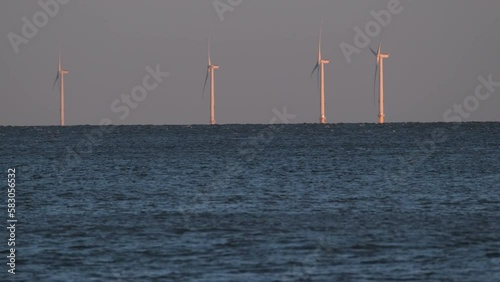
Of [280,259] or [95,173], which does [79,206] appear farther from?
[95,173]

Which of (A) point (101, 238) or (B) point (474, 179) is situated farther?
(B) point (474, 179)

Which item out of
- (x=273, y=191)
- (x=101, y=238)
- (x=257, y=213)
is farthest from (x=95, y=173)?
(x=101, y=238)

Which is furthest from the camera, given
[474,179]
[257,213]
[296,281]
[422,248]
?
[474,179]

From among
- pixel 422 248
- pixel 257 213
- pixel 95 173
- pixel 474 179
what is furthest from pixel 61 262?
pixel 95 173

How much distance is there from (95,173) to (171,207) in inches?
1364

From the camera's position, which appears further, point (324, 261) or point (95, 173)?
point (95, 173)

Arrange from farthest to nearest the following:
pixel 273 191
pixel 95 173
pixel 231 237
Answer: pixel 95 173 → pixel 273 191 → pixel 231 237

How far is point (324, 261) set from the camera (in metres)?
37.4

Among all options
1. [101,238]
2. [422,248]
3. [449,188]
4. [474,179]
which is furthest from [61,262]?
[474,179]

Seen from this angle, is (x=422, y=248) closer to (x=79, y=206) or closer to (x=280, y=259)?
(x=280, y=259)

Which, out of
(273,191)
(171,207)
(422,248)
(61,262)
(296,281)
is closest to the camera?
(296,281)

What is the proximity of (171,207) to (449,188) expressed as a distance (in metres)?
19.5

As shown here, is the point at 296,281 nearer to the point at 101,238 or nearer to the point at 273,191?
the point at 101,238

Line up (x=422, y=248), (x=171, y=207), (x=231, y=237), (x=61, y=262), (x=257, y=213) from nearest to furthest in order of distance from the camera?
1. (x=61, y=262)
2. (x=422, y=248)
3. (x=231, y=237)
4. (x=257, y=213)
5. (x=171, y=207)
